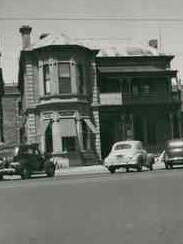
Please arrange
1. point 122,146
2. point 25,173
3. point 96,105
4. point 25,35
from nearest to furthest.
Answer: point 25,173, point 122,146, point 96,105, point 25,35

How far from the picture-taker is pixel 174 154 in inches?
1284

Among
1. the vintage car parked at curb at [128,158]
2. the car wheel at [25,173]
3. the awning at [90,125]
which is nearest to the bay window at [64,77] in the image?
the awning at [90,125]

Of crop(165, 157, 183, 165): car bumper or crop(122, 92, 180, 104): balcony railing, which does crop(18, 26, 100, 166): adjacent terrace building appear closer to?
crop(122, 92, 180, 104): balcony railing

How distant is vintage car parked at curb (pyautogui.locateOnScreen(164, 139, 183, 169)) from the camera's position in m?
32.4

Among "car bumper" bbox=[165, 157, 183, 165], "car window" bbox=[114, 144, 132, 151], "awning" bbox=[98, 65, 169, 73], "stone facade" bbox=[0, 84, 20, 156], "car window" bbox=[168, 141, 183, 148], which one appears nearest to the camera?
"car window" bbox=[114, 144, 132, 151]

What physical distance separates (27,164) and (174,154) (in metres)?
8.90

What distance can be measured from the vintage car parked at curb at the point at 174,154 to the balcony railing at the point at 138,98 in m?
15.2

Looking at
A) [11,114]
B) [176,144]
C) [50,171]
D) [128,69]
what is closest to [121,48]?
[128,69]

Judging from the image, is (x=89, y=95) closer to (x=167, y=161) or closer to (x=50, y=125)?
(x=50, y=125)

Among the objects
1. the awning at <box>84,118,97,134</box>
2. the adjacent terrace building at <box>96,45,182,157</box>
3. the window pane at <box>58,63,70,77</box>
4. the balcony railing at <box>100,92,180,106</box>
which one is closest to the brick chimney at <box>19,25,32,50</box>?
the window pane at <box>58,63,70,77</box>

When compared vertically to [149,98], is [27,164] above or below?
below

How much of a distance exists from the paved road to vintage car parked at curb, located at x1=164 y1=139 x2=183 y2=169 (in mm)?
17039

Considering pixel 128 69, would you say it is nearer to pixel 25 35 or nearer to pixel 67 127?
pixel 25 35

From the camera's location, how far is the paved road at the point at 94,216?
8469 millimetres
